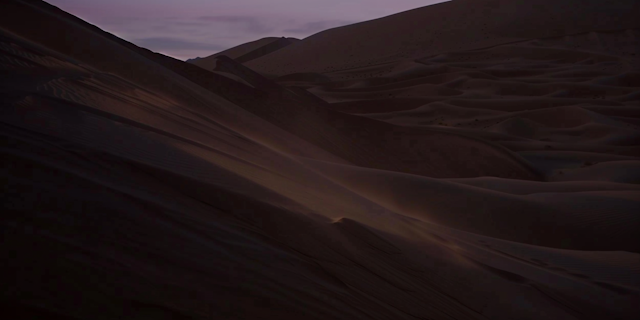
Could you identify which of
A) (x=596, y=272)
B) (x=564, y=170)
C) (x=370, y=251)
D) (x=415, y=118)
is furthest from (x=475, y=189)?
(x=415, y=118)

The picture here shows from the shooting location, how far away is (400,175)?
352cm

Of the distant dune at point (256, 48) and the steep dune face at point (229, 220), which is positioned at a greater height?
the distant dune at point (256, 48)

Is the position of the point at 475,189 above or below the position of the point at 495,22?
below

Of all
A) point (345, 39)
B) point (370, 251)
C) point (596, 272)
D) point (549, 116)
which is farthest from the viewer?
point (345, 39)

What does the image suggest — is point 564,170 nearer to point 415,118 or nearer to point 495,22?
point 415,118

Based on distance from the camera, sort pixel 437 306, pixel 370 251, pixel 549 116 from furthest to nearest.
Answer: pixel 549 116 → pixel 370 251 → pixel 437 306

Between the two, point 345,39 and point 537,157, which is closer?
point 537,157

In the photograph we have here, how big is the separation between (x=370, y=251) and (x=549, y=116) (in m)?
7.24

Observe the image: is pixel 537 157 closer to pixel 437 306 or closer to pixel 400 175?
pixel 400 175

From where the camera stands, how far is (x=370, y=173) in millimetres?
3506

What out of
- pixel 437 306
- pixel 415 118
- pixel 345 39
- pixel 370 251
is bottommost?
pixel 437 306

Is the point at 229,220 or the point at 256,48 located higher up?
the point at 256,48

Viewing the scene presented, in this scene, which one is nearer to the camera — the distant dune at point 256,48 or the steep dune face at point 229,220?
the steep dune face at point 229,220

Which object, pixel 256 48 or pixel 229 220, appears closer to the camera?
pixel 229 220
